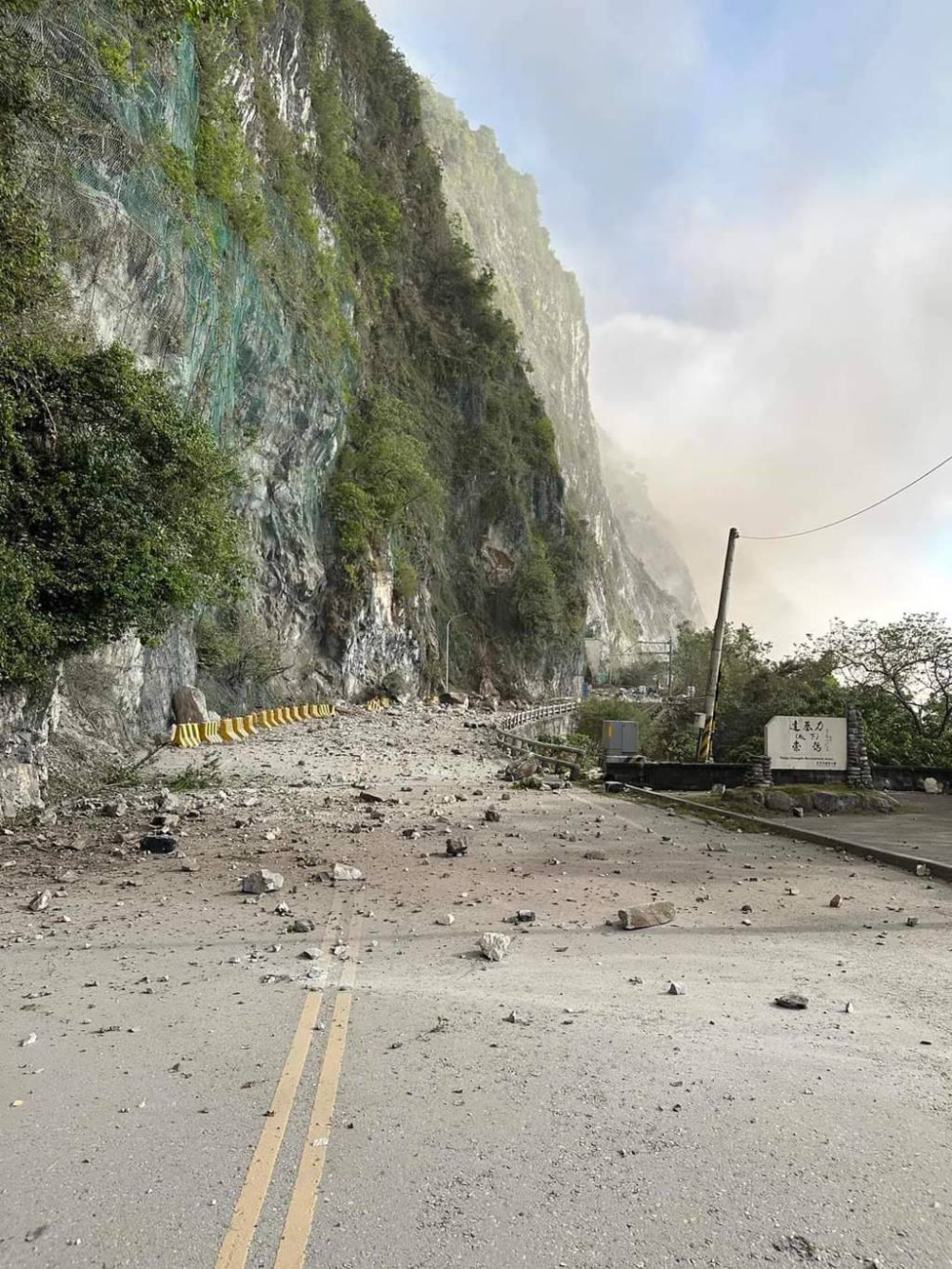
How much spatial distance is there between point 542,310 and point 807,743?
180m

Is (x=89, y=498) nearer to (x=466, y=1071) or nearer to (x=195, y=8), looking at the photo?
(x=195, y=8)

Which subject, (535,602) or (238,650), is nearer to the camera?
(238,650)

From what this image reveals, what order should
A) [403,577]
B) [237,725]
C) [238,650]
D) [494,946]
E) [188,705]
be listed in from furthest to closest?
[403,577] < [238,650] < [237,725] < [188,705] < [494,946]

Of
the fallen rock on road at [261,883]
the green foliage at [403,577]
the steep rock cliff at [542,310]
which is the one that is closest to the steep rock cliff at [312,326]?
the green foliage at [403,577]

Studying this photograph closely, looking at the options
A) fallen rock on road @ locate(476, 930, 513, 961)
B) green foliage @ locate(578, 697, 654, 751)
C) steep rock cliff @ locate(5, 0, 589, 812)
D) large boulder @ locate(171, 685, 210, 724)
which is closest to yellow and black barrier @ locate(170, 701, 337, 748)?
large boulder @ locate(171, 685, 210, 724)

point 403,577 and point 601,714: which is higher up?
point 403,577

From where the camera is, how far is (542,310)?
180 meters

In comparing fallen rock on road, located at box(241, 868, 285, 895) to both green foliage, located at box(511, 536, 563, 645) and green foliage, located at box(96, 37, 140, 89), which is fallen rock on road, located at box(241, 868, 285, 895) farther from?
green foliage, located at box(511, 536, 563, 645)

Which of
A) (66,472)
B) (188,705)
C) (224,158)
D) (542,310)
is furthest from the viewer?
(542,310)

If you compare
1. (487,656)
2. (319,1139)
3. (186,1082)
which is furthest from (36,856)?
(487,656)

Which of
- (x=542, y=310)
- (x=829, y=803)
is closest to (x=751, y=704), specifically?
(x=829, y=803)

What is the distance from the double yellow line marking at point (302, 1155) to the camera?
2631mm

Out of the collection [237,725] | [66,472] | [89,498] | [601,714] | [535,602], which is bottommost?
[237,725]

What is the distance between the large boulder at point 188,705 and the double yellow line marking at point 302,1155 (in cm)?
2223
